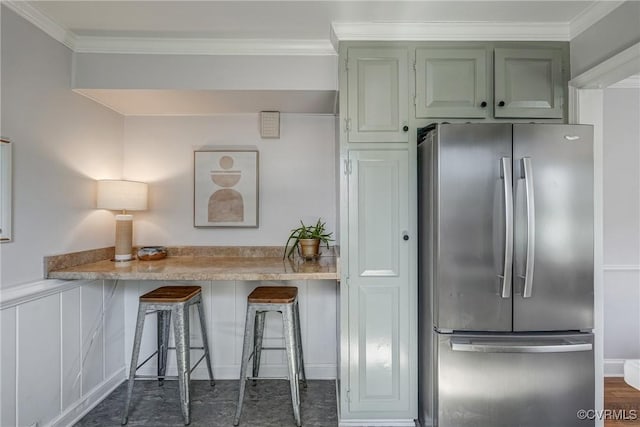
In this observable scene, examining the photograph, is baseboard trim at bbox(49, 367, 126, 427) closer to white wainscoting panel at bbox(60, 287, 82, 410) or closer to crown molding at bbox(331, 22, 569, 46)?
white wainscoting panel at bbox(60, 287, 82, 410)

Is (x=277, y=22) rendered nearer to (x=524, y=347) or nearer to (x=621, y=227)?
(x=524, y=347)

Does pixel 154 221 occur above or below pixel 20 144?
below

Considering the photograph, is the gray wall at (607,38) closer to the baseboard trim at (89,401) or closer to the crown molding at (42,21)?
the crown molding at (42,21)

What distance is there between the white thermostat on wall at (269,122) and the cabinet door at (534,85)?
1.53 meters

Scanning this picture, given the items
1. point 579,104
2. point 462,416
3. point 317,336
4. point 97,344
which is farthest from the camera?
point 317,336

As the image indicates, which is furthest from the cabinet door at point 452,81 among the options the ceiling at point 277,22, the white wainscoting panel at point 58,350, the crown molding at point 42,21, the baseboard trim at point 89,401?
the baseboard trim at point 89,401

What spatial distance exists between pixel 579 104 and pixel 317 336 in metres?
2.33

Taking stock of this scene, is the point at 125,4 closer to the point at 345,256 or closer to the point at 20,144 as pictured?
the point at 20,144

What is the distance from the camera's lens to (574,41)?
1.92 m

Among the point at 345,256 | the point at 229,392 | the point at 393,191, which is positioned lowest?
the point at 229,392

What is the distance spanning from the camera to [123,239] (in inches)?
92.4

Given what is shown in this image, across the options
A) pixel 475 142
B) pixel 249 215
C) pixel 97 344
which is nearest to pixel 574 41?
pixel 475 142

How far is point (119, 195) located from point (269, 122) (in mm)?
1193

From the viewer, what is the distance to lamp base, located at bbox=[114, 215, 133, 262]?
7.67 feet
